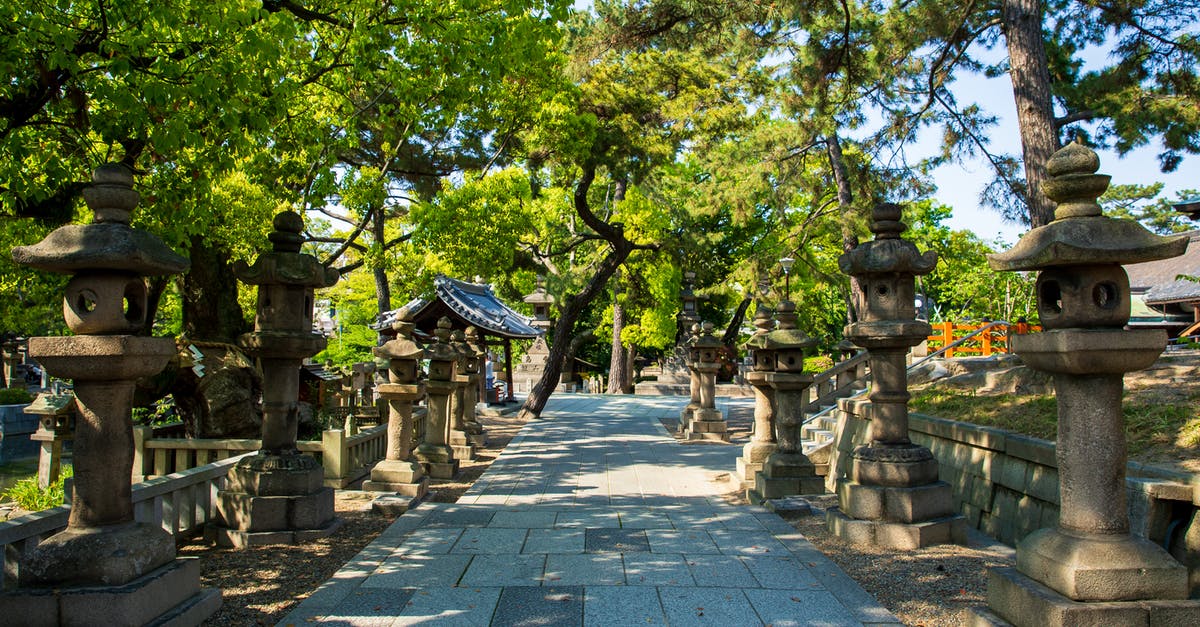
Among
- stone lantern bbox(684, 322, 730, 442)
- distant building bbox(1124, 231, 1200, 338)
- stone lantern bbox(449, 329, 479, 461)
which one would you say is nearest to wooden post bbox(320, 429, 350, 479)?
stone lantern bbox(449, 329, 479, 461)

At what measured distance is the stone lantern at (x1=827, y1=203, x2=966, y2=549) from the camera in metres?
6.25

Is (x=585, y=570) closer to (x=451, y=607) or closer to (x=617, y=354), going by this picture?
(x=451, y=607)

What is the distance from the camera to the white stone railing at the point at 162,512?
13.6ft

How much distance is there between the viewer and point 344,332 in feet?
111

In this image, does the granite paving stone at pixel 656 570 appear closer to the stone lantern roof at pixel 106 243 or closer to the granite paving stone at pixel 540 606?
the granite paving stone at pixel 540 606

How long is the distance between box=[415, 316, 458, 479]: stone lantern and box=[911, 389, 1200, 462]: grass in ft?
21.8

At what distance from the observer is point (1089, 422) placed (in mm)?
3838

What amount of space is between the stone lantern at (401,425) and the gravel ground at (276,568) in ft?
1.38

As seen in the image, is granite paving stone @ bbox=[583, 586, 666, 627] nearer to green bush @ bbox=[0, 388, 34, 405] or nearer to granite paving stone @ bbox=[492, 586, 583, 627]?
granite paving stone @ bbox=[492, 586, 583, 627]

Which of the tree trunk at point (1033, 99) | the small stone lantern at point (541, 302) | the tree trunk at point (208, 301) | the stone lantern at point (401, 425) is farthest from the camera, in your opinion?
the small stone lantern at point (541, 302)

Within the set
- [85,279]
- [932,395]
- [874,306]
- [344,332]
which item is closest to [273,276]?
[85,279]

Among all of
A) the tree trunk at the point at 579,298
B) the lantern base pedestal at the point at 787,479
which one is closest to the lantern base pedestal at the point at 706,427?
the tree trunk at the point at 579,298

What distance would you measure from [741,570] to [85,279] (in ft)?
15.7

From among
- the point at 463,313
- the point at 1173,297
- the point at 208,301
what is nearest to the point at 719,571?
the point at 208,301
